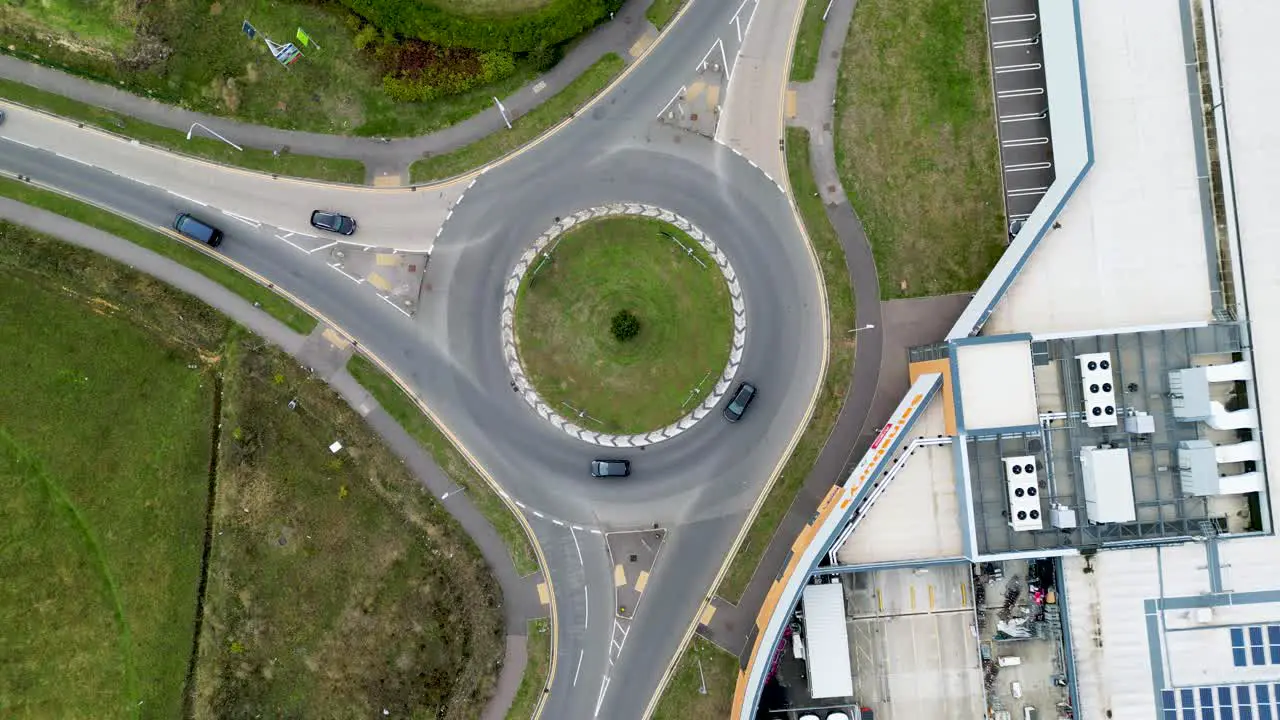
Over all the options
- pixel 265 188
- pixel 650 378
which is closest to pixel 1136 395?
→ pixel 650 378

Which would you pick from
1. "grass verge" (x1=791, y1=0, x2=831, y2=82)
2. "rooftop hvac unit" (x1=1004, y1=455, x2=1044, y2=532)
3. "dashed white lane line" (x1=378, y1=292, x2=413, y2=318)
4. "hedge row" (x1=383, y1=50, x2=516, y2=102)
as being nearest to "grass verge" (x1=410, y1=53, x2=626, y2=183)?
"hedge row" (x1=383, y1=50, x2=516, y2=102)

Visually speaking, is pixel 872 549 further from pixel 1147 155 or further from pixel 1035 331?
pixel 1147 155

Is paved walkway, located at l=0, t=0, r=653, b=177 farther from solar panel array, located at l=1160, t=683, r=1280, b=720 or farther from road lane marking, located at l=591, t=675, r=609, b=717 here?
solar panel array, located at l=1160, t=683, r=1280, b=720

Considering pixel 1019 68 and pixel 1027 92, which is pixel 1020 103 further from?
pixel 1019 68

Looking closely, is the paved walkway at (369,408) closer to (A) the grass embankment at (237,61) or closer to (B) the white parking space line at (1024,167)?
(A) the grass embankment at (237,61)

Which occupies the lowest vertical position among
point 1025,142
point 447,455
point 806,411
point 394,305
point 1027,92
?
point 447,455

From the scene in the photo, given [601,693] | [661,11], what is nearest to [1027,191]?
[661,11]
